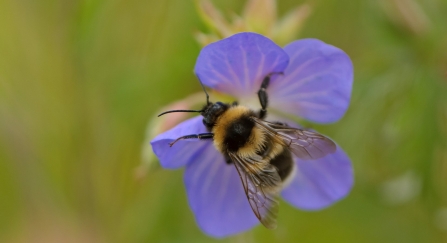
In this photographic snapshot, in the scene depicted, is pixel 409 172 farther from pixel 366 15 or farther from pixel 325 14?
pixel 325 14

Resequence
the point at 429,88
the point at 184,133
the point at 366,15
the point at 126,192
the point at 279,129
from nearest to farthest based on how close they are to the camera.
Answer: the point at 184,133, the point at 279,129, the point at 429,88, the point at 366,15, the point at 126,192

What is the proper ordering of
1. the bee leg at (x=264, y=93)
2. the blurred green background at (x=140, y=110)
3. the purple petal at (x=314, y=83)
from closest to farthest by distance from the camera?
the purple petal at (x=314, y=83) < the bee leg at (x=264, y=93) < the blurred green background at (x=140, y=110)

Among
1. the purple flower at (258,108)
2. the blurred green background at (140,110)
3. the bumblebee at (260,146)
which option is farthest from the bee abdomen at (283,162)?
the blurred green background at (140,110)

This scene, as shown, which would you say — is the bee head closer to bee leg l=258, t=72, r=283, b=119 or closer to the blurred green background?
bee leg l=258, t=72, r=283, b=119

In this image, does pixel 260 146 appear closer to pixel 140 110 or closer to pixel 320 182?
pixel 320 182

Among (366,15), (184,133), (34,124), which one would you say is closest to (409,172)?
(366,15)

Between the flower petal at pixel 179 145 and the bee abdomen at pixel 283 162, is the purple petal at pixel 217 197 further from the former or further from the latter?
the bee abdomen at pixel 283 162

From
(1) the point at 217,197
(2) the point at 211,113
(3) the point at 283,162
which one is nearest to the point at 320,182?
(3) the point at 283,162

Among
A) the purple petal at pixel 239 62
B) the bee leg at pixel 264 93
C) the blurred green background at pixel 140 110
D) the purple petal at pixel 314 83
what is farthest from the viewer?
the blurred green background at pixel 140 110
